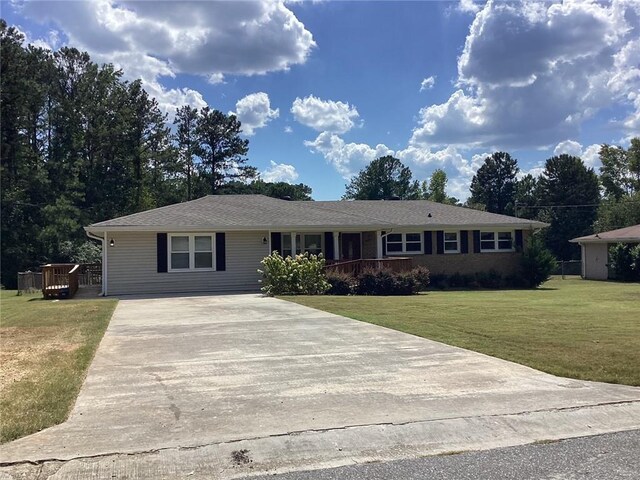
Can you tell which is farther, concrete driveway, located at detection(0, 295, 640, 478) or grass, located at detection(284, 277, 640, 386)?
grass, located at detection(284, 277, 640, 386)

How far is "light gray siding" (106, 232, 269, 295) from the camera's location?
19750 mm

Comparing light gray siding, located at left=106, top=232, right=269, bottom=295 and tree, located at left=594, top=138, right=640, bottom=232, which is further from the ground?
tree, located at left=594, top=138, right=640, bottom=232

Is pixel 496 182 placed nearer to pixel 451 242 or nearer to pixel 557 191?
pixel 557 191

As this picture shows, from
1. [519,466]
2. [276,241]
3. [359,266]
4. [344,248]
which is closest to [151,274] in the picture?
[276,241]

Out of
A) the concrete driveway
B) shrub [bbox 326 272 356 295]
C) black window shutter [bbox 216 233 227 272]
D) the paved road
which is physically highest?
black window shutter [bbox 216 233 227 272]

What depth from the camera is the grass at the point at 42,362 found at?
5.23 metres

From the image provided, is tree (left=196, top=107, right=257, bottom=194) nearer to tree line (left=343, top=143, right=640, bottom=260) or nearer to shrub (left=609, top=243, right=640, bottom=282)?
tree line (left=343, top=143, right=640, bottom=260)

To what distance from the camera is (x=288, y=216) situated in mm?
22531

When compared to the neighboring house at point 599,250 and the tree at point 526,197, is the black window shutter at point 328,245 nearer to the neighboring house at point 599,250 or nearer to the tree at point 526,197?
the neighboring house at point 599,250

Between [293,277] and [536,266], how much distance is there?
12974mm

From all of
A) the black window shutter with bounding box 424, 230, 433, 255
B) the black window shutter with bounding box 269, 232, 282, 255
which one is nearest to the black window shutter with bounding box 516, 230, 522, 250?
the black window shutter with bounding box 424, 230, 433, 255

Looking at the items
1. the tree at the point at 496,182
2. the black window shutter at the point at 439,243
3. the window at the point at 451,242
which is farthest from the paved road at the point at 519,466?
the tree at the point at 496,182

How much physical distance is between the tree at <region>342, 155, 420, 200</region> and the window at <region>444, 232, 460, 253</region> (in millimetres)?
46746

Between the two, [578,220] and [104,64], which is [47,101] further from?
[578,220]
